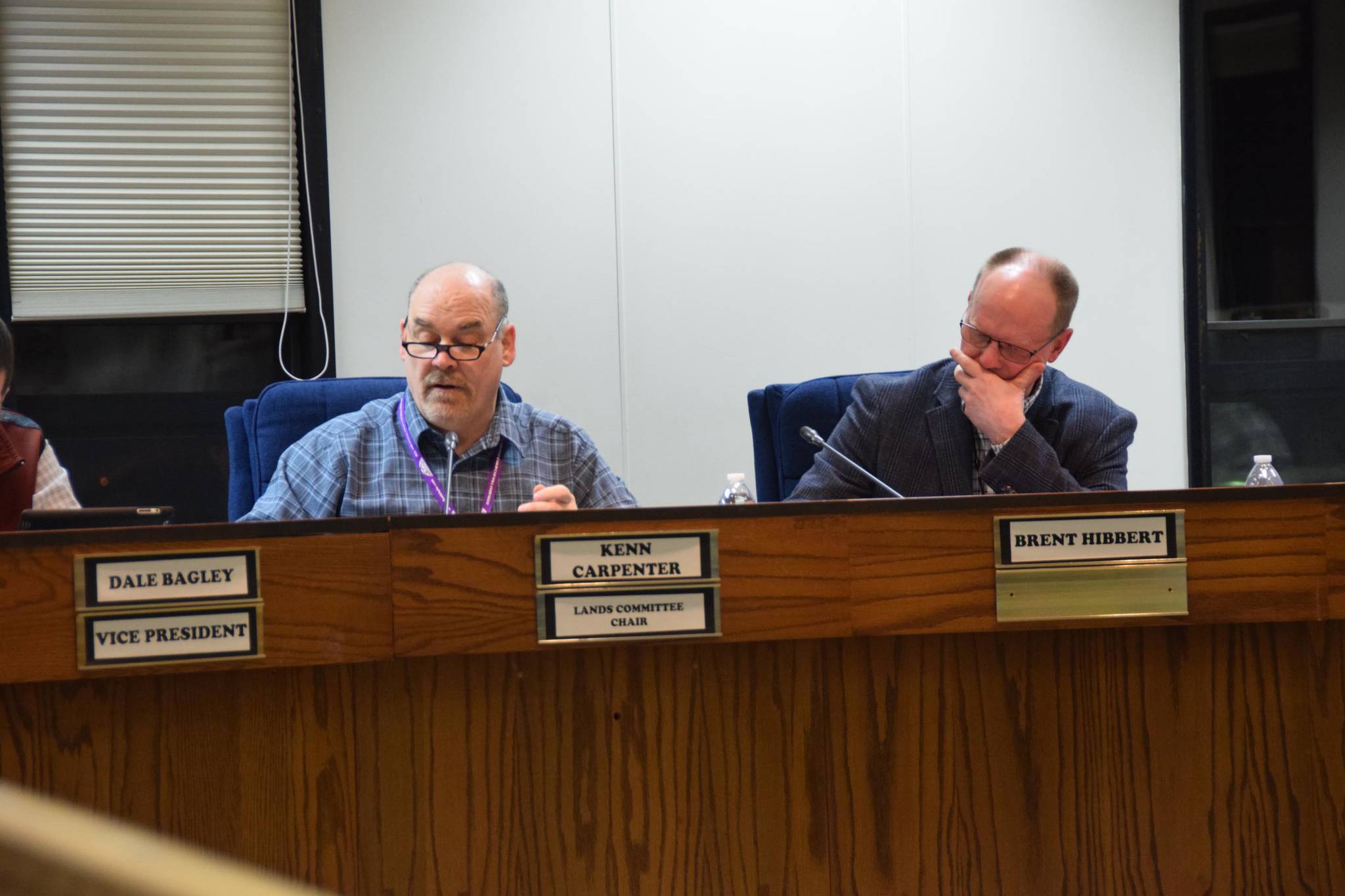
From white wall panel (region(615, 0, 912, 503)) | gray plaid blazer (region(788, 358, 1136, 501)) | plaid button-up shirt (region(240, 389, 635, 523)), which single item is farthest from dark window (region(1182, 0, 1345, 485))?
plaid button-up shirt (region(240, 389, 635, 523))

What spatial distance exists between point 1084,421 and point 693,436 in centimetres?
121

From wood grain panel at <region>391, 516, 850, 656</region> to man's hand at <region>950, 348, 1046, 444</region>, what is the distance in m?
0.97

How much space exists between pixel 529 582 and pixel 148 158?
2338 millimetres

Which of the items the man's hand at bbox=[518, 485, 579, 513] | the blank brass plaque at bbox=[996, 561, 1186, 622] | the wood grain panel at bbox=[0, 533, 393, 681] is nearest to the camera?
the wood grain panel at bbox=[0, 533, 393, 681]

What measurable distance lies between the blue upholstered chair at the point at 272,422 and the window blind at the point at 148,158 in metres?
0.84

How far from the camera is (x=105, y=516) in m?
1.20

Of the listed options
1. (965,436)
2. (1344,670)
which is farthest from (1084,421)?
(1344,670)

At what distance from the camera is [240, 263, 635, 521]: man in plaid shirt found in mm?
1992

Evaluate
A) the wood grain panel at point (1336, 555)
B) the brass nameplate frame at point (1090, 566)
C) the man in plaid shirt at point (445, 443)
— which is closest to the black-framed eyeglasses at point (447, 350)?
the man in plaid shirt at point (445, 443)

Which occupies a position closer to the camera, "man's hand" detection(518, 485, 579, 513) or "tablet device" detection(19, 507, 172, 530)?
"tablet device" detection(19, 507, 172, 530)

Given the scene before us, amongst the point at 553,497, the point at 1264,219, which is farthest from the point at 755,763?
the point at 1264,219

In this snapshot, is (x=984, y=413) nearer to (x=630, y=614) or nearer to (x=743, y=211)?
(x=630, y=614)

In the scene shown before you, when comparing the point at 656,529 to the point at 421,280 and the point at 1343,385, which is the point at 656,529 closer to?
the point at 421,280

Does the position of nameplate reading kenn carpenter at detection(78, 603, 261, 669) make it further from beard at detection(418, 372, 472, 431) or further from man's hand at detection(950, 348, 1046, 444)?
man's hand at detection(950, 348, 1046, 444)
